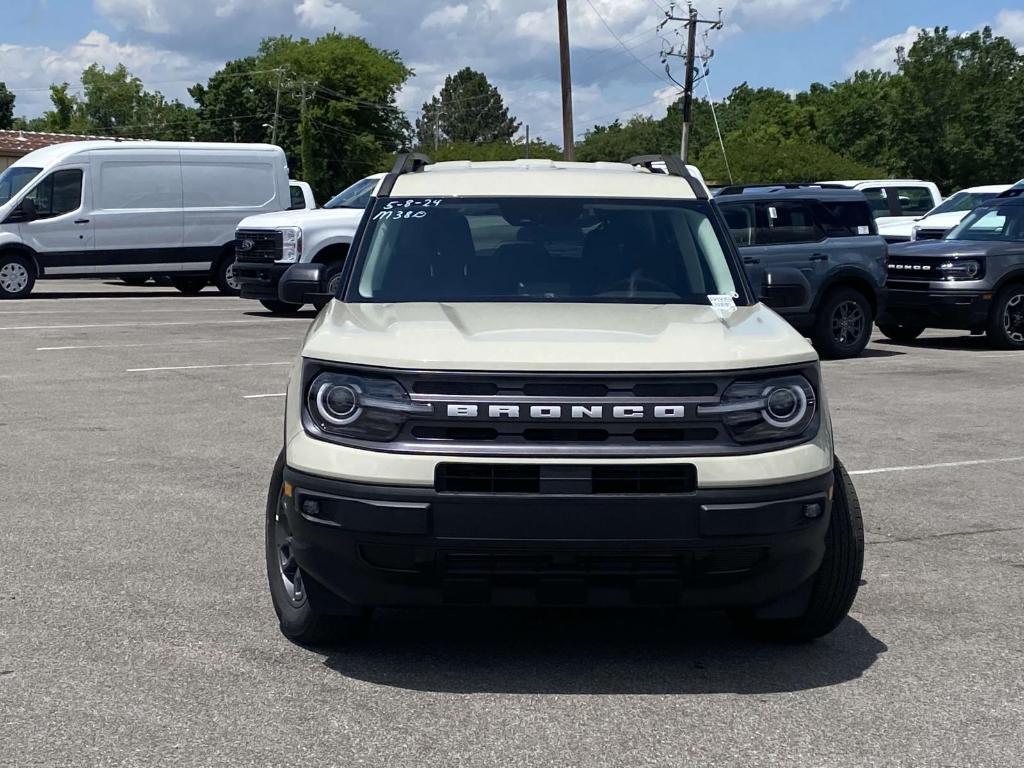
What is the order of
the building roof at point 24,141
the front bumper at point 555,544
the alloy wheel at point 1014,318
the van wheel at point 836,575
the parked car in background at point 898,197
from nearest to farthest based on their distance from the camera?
1. the front bumper at point 555,544
2. the van wheel at point 836,575
3. the alloy wheel at point 1014,318
4. the parked car in background at point 898,197
5. the building roof at point 24,141

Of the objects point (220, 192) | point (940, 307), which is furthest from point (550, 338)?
point (220, 192)

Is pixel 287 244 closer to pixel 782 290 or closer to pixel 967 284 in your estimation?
pixel 967 284

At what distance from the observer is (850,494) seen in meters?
5.23

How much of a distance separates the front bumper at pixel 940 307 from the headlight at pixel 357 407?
1373 centimetres

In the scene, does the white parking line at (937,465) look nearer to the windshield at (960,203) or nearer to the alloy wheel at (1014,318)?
the alloy wheel at (1014,318)

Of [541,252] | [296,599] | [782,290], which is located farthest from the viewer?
[782,290]

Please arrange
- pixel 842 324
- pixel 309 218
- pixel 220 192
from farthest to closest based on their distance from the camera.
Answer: pixel 220 192 < pixel 309 218 < pixel 842 324

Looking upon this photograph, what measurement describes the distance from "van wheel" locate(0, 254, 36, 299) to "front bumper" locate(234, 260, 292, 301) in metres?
5.41

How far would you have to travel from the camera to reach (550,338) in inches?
188

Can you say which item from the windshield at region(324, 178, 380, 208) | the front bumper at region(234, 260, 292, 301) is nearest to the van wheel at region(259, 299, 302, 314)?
the front bumper at region(234, 260, 292, 301)

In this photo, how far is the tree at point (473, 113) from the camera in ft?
556

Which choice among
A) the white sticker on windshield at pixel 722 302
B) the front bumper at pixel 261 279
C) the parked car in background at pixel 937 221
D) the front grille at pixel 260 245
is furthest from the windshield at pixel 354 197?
the white sticker on windshield at pixel 722 302

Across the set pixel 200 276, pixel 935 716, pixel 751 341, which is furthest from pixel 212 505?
pixel 200 276

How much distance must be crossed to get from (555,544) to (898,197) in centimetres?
2452
